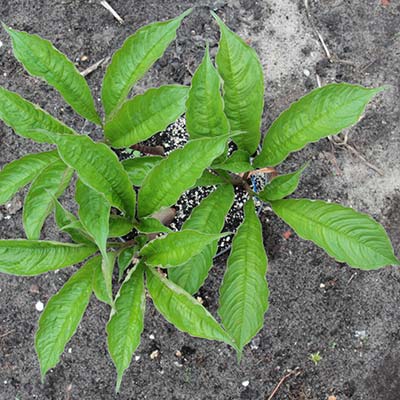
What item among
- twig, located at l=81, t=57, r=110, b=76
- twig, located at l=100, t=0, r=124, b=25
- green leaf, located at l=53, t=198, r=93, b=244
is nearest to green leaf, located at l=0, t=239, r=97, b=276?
green leaf, located at l=53, t=198, r=93, b=244

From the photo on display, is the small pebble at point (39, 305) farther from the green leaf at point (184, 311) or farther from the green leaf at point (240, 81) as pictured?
the green leaf at point (240, 81)

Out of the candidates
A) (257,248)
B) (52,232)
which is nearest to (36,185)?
(257,248)

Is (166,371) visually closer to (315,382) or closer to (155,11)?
(315,382)

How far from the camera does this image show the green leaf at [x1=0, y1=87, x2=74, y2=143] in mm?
Answer: 1174

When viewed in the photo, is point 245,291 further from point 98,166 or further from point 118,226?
point 98,166

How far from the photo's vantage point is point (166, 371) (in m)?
1.89

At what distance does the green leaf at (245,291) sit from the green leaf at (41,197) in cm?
43

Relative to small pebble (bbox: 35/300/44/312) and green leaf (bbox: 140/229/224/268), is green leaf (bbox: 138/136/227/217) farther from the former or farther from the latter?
small pebble (bbox: 35/300/44/312)

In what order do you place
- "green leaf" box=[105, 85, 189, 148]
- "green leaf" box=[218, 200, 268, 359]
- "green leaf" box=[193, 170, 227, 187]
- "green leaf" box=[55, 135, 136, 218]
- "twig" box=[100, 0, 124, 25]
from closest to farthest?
"green leaf" box=[55, 135, 136, 218]
"green leaf" box=[105, 85, 189, 148]
"green leaf" box=[218, 200, 268, 359]
"green leaf" box=[193, 170, 227, 187]
"twig" box=[100, 0, 124, 25]

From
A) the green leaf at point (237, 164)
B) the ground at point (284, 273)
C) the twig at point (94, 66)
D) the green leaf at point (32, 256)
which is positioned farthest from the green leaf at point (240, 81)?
the twig at point (94, 66)

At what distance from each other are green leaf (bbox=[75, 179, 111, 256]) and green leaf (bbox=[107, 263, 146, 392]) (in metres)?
0.12

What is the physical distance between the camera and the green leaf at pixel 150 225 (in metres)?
1.19

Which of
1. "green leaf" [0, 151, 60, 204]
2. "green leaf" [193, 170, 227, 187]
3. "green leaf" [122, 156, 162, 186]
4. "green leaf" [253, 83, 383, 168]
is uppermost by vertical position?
"green leaf" [0, 151, 60, 204]

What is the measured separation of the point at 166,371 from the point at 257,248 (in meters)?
0.79
